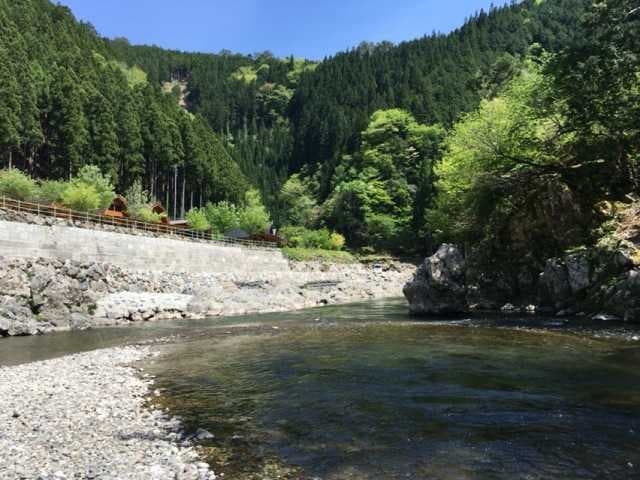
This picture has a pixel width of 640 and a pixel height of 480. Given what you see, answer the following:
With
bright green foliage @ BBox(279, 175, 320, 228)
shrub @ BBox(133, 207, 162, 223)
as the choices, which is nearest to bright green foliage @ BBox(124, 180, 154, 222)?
shrub @ BBox(133, 207, 162, 223)

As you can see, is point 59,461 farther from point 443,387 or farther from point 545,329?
point 545,329

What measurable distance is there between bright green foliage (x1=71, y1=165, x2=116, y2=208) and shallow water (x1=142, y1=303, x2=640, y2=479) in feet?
129

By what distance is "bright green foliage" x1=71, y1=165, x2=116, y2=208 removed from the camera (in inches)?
2053

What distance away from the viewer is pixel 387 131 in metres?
98.9

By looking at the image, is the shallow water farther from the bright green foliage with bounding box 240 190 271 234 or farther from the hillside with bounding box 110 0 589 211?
the hillside with bounding box 110 0 589 211

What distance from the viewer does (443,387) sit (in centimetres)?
1128

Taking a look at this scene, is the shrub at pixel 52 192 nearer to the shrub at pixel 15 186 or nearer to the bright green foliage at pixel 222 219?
the shrub at pixel 15 186

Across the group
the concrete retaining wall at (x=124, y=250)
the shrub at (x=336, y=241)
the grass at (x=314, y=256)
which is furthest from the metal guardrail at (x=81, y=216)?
the shrub at (x=336, y=241)

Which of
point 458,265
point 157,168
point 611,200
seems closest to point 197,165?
point 157,168

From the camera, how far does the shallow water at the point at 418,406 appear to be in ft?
23.5

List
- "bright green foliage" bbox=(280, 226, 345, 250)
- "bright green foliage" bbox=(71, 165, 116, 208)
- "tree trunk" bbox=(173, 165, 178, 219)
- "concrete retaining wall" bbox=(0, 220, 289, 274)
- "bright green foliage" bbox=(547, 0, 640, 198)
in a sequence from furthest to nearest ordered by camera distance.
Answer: "tree trunk" bbox=(173, 165, 178, 219)
"bright green foliage" bbox=(280, 226, 345, 250)
"bright green foliage" bbox=(71, 165, 116, 208)
"concrete retaining wall" bbox=(0, 220, 289, 274)
"bright green foliage" bbox=(547, 0, 640, 198)

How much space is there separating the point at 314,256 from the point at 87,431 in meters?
58.7

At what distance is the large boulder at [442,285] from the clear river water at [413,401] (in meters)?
8.00

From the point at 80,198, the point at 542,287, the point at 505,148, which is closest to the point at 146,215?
the point at 80,198
